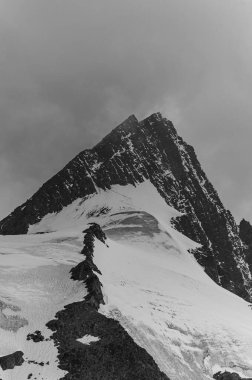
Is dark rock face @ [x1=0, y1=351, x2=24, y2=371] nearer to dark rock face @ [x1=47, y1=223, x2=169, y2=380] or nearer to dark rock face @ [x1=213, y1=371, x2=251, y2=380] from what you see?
dark rock face @ [x1=47, y1=223, x2=169, y2=380]

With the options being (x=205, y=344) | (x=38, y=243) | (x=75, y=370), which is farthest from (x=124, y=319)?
(x=38, y=243)

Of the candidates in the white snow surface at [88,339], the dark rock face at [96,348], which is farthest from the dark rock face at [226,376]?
the white snow surface at [88,339]

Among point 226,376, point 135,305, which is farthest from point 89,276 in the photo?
point 226,376

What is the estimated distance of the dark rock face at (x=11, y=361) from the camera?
210 ft

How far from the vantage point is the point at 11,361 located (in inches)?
2542

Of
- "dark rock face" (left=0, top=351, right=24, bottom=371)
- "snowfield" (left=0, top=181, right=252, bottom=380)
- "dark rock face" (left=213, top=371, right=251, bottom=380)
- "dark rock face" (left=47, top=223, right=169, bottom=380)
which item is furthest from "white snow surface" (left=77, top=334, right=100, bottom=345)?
"dark rock face" (left=213, top=371, right=251, bottom=380)

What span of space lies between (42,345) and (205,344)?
23934mm

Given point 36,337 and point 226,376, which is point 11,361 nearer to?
point 36,337

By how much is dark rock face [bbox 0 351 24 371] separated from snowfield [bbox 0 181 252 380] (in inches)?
30.8

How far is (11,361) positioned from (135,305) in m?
27.5

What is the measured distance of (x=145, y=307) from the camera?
294 feet

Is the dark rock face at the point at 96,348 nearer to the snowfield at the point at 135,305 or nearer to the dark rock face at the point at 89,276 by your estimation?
the dark rock face at the point at 89,276

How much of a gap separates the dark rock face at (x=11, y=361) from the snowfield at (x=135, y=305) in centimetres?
78

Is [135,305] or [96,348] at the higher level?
[135,305]
